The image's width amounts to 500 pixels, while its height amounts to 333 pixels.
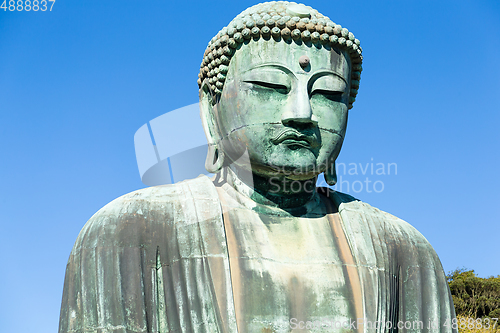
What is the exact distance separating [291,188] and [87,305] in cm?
251

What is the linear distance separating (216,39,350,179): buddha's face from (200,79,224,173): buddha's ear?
0.36 metres

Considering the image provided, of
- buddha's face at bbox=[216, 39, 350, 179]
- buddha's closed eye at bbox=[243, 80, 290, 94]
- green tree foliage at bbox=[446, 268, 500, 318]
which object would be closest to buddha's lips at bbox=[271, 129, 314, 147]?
buddha's face at bbox=[216, 39, 350, 179]

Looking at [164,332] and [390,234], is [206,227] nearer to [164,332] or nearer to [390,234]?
[164,332]

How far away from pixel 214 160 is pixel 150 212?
1158 mm

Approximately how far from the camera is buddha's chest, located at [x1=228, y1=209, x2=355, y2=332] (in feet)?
24.3

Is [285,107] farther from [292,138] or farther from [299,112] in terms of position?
[292,138]

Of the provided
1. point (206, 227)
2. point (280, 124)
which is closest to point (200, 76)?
point (280, 124)

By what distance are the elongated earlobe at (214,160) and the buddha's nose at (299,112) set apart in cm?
106

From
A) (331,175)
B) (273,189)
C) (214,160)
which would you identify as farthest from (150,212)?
(331,175)

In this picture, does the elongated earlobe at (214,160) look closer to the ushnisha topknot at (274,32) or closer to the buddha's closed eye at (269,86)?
the ushnisha topknot at (274,32)

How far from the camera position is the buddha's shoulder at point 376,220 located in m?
8.34

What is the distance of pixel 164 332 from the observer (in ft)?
24.1

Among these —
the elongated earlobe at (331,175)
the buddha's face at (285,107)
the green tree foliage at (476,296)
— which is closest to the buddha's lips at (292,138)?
the buddha's face at (285,107)

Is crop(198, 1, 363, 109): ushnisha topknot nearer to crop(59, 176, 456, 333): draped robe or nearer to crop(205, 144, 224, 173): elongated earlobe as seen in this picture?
crop(205, 144, 224, 173): elongated earlobe
